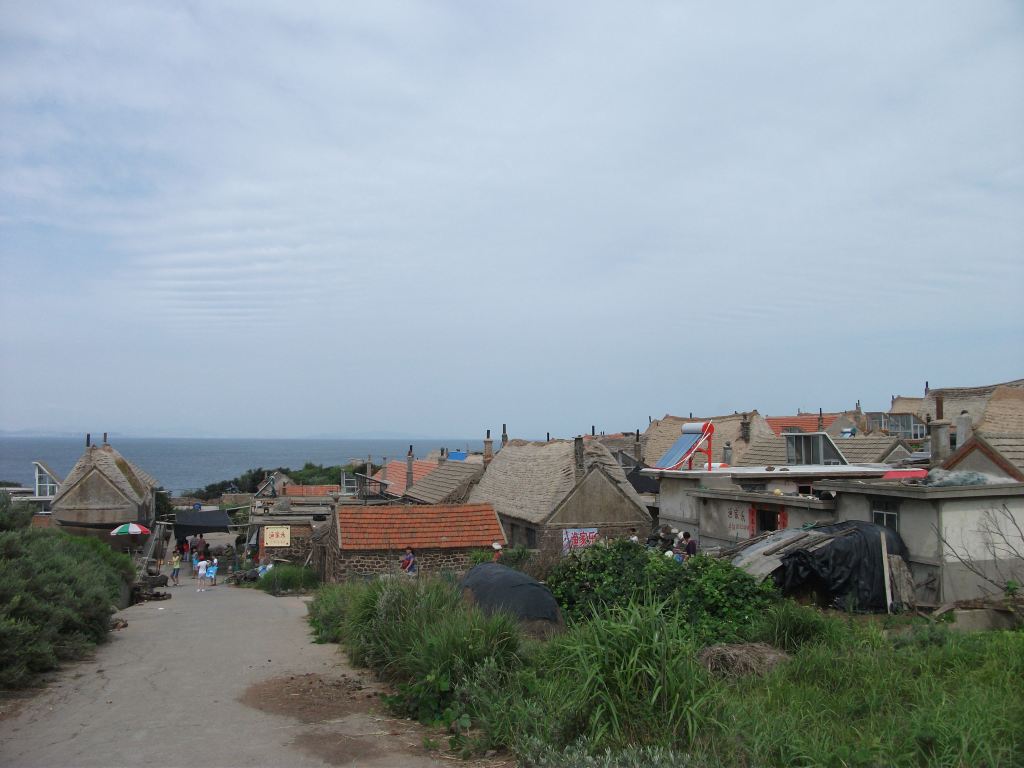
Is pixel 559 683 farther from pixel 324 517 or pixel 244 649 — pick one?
pixel 324 517

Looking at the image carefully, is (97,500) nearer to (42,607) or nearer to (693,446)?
(693,446)

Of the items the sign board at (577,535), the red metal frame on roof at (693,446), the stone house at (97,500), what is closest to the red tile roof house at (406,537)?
the sign board at (577,535)

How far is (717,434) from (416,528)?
2881 cm

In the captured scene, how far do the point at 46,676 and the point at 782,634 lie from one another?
1030 cm

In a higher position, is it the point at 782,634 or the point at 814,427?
the point at 814,427

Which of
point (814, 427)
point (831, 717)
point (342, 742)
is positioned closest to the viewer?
point (831, 717)

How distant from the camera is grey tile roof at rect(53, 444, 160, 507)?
148ft

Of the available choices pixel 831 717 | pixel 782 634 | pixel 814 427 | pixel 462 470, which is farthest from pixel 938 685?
pixel 814 427

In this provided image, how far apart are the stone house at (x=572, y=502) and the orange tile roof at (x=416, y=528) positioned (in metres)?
2.95

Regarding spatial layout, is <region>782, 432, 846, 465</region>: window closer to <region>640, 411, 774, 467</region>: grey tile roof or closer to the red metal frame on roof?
the red metal frame on roof

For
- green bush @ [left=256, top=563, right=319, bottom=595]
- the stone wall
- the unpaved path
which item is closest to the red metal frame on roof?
the stone wall

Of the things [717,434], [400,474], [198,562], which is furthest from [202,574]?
[717,434]

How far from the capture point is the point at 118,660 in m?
13.3

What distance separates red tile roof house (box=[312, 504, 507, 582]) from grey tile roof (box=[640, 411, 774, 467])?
16.9m
